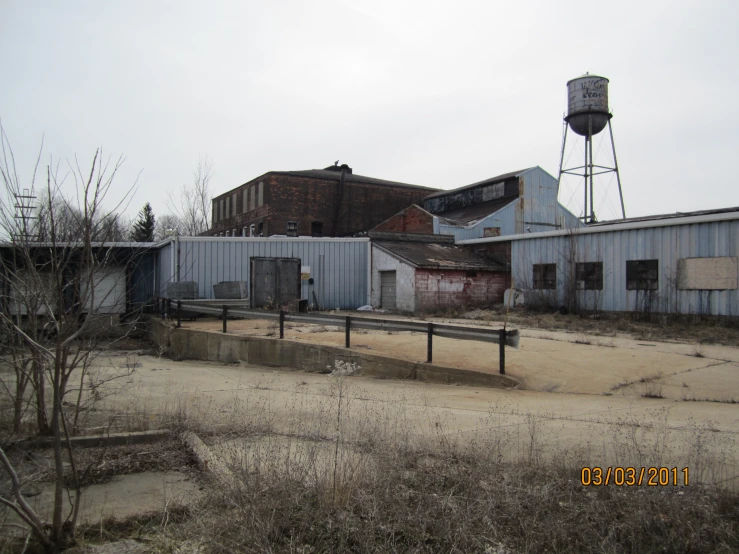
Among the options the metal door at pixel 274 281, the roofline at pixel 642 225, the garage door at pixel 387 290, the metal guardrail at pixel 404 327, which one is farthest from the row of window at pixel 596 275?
the metal door at pixel 274 281

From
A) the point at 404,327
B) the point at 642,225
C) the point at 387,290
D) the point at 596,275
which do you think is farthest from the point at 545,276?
the point at 404,327

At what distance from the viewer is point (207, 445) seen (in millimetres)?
5414

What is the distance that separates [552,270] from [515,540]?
2002 cm

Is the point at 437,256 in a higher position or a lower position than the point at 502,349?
higher

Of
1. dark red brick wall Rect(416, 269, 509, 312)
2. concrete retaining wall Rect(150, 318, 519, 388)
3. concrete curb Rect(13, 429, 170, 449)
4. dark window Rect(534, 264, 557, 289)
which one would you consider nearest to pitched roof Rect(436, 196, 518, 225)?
dark red brick wall Rect(416, 269, 509, 312)

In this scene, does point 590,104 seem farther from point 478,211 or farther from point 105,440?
point 105,440

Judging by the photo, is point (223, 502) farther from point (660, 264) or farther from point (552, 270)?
point (552, 270)

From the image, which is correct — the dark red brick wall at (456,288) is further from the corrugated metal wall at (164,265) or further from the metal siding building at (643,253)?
the corrugated metal wall at (164,265)

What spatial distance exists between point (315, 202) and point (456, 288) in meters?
22.9

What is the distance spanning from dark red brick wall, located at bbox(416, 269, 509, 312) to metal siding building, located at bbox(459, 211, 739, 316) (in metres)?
1.33

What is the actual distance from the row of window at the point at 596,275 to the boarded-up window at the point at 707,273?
947 millimetres

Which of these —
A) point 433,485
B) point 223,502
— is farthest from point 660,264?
point 223,502
